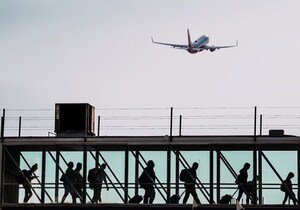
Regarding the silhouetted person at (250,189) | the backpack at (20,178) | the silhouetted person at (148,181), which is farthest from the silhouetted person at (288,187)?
the backpack at (20,178)

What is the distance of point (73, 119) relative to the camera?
2116 inches

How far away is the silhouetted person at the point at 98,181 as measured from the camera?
5197cm

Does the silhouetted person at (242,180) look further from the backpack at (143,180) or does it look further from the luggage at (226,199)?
the backpack at (143,180)

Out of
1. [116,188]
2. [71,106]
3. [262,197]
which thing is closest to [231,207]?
[262,197]

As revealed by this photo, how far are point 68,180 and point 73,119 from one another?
9.40 feet

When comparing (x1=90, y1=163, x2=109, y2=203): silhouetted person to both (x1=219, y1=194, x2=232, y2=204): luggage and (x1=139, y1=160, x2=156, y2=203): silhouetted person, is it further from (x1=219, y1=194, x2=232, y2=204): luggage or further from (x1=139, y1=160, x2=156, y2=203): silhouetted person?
(x1=219, y1=194, x2=232, y2=204): luggage

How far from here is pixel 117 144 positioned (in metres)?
52.2

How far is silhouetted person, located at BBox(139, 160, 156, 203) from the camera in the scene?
51.4 metres

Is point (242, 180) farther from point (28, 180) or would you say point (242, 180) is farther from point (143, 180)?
point (28, 180)

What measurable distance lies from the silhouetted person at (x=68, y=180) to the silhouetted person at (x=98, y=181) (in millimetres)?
902

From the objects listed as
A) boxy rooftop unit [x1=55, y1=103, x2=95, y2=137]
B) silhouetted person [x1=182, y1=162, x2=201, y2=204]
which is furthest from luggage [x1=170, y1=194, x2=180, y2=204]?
boxy rooftop unit [x1=55, y1=103, x2=95, y2=137]

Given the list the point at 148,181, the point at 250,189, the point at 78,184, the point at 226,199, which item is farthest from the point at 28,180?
the point at 250,189

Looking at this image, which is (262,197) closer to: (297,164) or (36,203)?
(297,164)

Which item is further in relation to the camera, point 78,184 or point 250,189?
point 78,184
